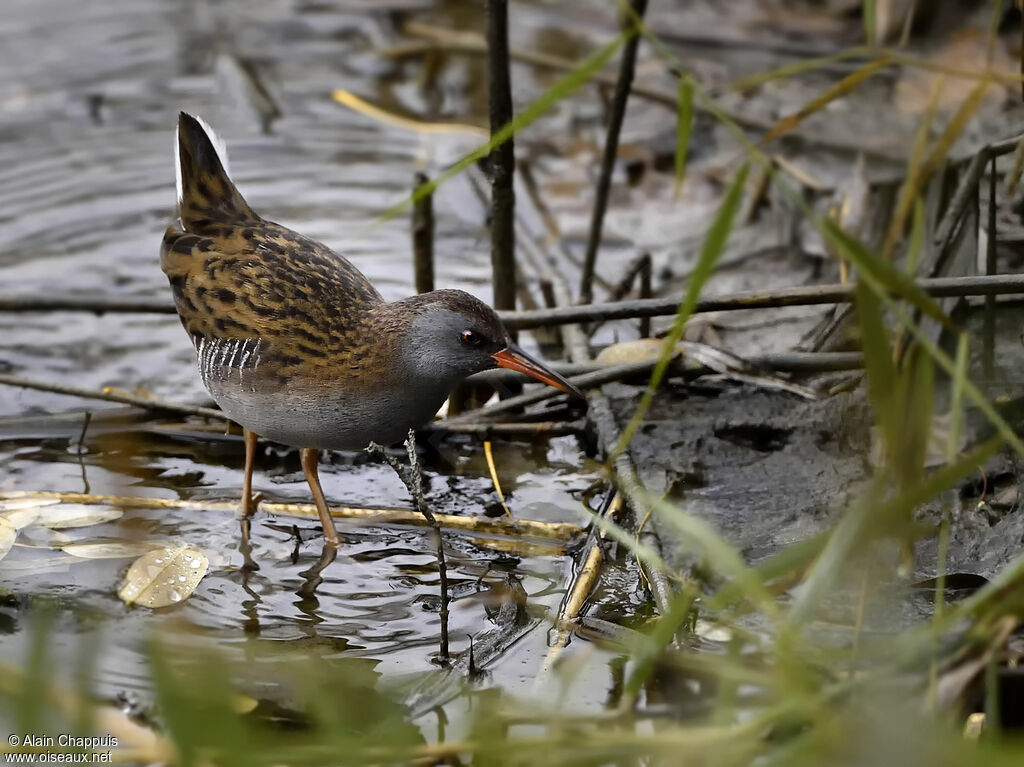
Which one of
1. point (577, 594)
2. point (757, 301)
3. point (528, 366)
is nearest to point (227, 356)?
point (528, 366)

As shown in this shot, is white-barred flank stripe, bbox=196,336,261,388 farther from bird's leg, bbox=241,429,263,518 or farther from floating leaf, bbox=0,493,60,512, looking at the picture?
floating leaf, bbox=0,493,60,512

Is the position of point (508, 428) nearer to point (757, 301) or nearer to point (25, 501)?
point (757, 301)

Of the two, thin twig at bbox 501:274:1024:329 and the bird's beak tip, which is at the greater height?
thin twig at bbox 501:274:1024:329

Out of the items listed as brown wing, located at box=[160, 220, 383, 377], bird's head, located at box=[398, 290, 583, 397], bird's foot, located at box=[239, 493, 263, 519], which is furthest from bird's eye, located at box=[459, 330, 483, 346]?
bird's foot, located at box=[239, 493, 263, 519]

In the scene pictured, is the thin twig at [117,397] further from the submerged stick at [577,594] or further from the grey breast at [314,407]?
the submerged stick at [577,594]

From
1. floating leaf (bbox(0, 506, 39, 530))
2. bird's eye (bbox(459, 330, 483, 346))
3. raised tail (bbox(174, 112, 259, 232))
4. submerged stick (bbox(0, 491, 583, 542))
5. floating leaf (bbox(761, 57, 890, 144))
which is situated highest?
floating leaf (bbox(761, 57, 890, 144))

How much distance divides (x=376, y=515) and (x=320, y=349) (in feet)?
1.76

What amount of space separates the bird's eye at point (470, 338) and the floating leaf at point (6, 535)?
1402 millimetres

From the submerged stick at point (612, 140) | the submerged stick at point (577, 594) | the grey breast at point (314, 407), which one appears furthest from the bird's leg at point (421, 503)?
the submerged stick at point (612, 140)

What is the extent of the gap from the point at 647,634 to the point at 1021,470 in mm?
1216

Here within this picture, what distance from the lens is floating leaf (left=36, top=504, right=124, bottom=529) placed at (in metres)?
3.85

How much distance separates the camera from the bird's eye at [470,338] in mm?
3891

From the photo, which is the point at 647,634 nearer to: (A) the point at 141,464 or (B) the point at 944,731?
(B) the point at 944,731

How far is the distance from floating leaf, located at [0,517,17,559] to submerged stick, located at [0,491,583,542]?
0.74 feet
